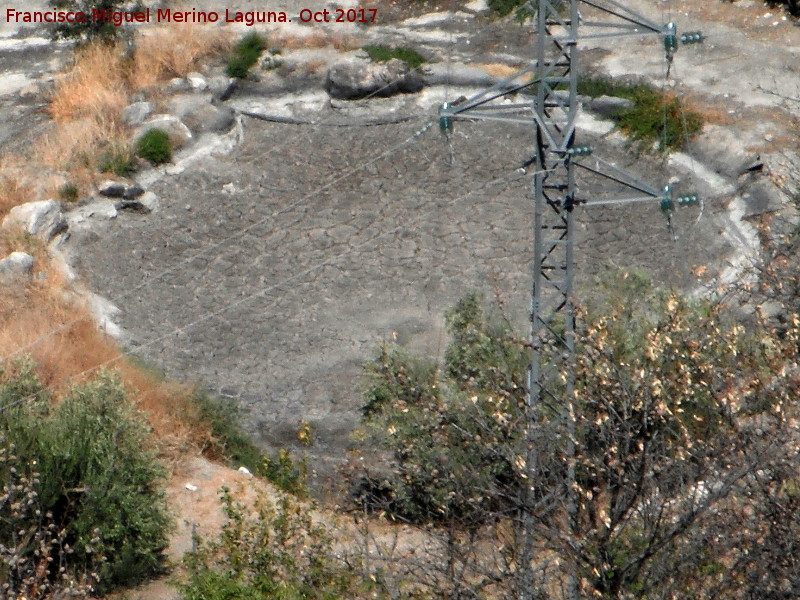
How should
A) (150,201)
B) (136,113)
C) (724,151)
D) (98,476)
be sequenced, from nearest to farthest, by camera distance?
(98,476) < (150,201) < (724,151) < (136,113)

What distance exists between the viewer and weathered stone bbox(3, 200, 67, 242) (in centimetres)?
1764

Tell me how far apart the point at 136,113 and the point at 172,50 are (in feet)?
7.73

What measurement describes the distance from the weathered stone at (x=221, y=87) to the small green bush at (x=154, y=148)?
6.74ft

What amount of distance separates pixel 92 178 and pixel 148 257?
2.07 meters

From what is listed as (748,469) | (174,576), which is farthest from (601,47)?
(748,469)

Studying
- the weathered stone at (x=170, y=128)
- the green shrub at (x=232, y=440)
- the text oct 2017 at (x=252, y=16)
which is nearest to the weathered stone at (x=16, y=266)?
the green shrub at (x=232, y=440)

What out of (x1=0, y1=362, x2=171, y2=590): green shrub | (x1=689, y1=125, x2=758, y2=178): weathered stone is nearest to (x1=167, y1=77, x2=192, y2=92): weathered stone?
(x1=689, y1=125, x2=758, y2=178): weathered stone

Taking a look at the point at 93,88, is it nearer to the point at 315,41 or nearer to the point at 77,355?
the point at 315,41

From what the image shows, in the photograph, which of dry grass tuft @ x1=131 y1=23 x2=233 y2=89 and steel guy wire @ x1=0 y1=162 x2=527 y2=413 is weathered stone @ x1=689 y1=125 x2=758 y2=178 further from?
dry grass tuft @ x1=131 y1=23 x2=233 y2=89

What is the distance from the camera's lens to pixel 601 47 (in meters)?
23.4

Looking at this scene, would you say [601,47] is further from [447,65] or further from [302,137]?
[302,137]

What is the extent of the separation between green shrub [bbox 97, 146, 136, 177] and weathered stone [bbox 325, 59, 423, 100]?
4076 mm

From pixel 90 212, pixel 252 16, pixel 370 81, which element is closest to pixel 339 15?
pixel 252 16

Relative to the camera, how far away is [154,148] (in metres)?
20.2
